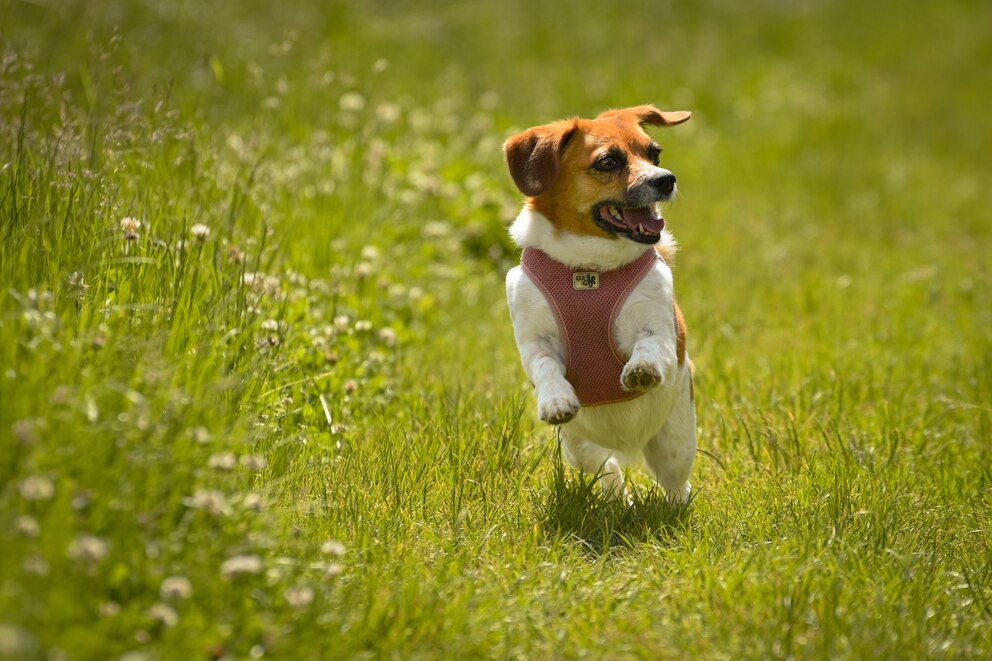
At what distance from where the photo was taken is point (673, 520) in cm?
417

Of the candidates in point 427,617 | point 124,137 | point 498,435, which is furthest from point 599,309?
point 124,137

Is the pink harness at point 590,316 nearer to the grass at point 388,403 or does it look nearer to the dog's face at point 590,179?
the dog's face at point 590,179

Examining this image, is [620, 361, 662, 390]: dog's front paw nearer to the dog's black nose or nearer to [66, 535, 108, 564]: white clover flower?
the dog's black nose

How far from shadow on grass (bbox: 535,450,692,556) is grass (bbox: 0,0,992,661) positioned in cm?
1

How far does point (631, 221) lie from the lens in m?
4.32

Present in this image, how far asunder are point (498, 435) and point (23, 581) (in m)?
2.26

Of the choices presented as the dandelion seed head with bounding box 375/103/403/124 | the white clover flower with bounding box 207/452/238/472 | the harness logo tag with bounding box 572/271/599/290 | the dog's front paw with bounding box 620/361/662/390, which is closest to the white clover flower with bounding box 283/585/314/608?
the white clover flower with bounding box 207/452/238/472

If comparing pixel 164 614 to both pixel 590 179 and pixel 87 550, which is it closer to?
pixel 87 550

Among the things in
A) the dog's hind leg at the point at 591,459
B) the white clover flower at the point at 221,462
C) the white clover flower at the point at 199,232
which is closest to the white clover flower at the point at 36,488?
the white clover flower at the point at 221,462

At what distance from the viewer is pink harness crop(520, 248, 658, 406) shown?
423 centimetres

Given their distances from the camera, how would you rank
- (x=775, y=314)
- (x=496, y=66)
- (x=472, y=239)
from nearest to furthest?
(x=775, y=314) < (x=472, y=239) < (x=496, y=66)

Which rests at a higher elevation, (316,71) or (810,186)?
(316,71)

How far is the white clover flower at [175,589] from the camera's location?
2.80 meters

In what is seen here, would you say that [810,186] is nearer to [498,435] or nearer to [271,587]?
[498,435]
